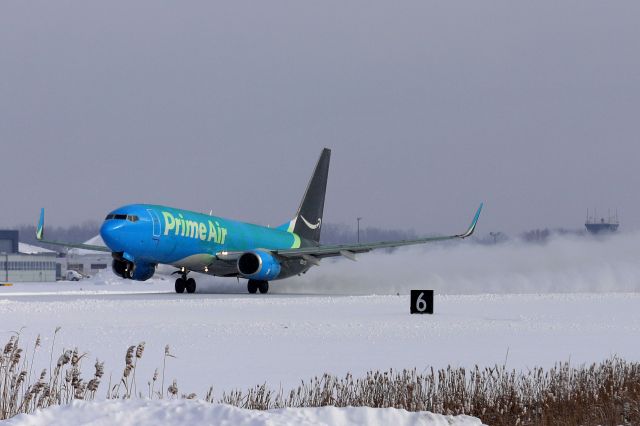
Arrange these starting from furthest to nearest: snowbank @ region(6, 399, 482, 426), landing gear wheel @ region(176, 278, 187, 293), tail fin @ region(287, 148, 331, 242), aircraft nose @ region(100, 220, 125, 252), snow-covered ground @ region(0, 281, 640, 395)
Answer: tail fin @ region(287, 148, 331, 242), landing gear wheel @ region(176, 278, 187, 293), aircraft nose @ region(100, 220, 125, 252), snow-covered ground @ region(0, 281, 640, 395), snowbank @ region(6, 399, 482, 426)

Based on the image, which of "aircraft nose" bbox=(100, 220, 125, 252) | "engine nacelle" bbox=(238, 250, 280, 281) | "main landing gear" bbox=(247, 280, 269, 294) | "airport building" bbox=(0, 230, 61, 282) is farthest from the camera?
"airport building" bbox=(0, 230, 61, 282)

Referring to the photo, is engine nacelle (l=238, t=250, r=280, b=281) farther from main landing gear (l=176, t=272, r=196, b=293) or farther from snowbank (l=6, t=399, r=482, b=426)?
snowbank (l=6, t=399, r=482, b=426)

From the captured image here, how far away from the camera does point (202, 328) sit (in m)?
23.1

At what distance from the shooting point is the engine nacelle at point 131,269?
45.4m

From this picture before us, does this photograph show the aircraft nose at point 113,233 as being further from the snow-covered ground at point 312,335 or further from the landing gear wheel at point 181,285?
the snow-covered ground at point 312,335

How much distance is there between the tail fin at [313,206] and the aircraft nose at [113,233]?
18329 millimetres

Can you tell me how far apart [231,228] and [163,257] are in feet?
20.3

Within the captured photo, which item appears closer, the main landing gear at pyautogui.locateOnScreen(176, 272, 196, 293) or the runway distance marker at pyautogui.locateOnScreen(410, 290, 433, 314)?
the runway distance marker at pyautogui.locateOnScreen(410, 290, 433, 314)

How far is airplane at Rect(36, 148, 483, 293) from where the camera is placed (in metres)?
44.6

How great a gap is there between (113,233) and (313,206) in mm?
21266

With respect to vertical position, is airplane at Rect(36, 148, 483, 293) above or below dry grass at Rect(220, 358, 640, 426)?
above

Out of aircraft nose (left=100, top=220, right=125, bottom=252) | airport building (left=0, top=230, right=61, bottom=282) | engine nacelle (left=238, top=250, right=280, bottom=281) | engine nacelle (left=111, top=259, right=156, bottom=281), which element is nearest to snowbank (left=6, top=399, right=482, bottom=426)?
aircraft nose (left=100, top=220, right=125, bottom=252)

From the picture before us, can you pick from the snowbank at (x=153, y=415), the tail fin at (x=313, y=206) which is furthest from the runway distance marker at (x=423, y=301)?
the tail fin at (x=313, y=206)

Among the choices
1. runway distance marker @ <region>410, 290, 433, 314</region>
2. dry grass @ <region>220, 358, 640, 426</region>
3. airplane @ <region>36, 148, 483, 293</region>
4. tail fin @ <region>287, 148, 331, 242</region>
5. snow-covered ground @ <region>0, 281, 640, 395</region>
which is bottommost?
dry grass @ <region>220, 358, 640, 426</region>
